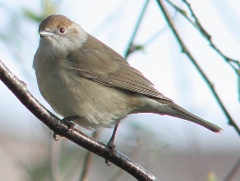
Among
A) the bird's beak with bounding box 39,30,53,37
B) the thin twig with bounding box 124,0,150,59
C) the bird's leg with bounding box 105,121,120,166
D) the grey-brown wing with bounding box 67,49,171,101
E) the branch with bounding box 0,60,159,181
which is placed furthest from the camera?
the bird's beak with bounding box 39,30,53,37

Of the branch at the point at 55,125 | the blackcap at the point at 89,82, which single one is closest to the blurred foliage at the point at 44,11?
the blackcap at the point at 89,82

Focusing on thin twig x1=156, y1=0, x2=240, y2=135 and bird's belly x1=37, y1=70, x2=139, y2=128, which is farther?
bird's belly x1=37, y1=70, x2=139, y2=128

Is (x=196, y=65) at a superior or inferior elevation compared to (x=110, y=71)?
superior

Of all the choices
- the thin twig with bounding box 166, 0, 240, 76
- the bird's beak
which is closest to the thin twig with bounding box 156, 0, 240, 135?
the thin twig with bounding box 166, 0, 240, 76

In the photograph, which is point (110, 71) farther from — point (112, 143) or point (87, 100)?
point (112, 143)

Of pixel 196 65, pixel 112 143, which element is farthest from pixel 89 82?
pixel 196 65

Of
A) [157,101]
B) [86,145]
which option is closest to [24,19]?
[157,101]

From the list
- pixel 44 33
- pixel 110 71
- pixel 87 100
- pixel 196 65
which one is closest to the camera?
pixel 196 65

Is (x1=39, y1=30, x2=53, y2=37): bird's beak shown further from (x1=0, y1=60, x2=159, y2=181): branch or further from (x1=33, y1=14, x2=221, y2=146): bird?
(x1=0, y1=60, x2=159, y2=181): branch
